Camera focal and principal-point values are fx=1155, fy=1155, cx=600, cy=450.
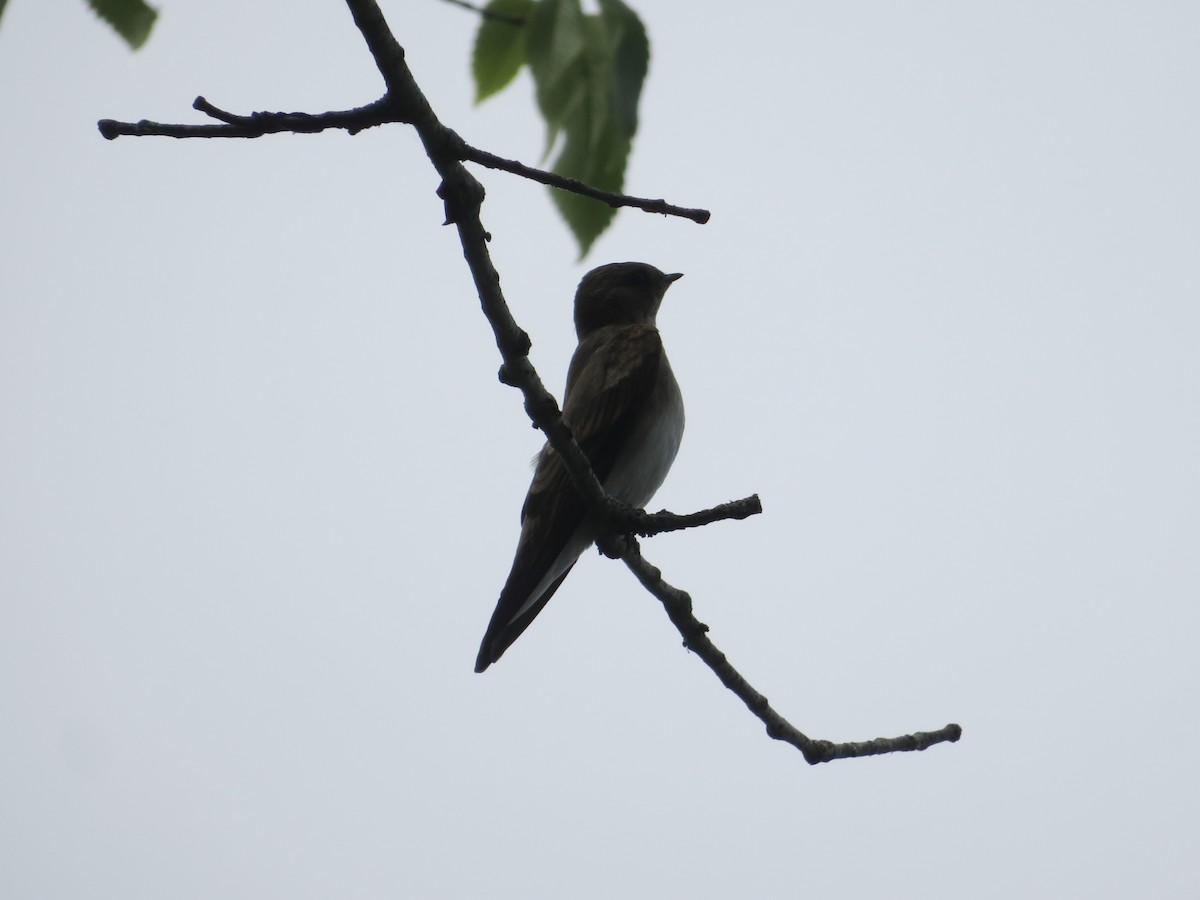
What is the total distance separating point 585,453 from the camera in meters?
6.21

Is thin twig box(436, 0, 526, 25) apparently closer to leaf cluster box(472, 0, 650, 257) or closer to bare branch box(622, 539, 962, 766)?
leaf cluster box(472, 0, 650, 257)

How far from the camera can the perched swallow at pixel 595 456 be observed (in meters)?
5.71

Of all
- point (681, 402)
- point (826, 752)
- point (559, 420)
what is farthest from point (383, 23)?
point (681, 402)

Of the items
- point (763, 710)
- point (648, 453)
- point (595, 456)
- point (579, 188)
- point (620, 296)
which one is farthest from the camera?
point (620, 296)

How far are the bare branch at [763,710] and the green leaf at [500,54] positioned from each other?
239 centimetres

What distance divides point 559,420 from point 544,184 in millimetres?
1116

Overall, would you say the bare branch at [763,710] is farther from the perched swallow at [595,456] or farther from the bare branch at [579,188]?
the bare branch at [579,188]

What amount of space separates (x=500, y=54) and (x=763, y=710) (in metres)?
2.84

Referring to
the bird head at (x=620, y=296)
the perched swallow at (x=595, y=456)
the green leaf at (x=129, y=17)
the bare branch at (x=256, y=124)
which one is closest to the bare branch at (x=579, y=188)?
the bare branch at (x=256, y=124)

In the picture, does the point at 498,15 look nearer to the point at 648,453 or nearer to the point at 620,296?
the point at 648,453

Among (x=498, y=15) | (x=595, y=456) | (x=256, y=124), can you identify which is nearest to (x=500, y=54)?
(x=498, y=15)

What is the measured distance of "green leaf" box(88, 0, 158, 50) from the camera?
1909mm

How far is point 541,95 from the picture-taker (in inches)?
90.4

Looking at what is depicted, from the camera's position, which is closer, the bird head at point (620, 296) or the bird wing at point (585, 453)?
the bird wing at point (585, 453)
